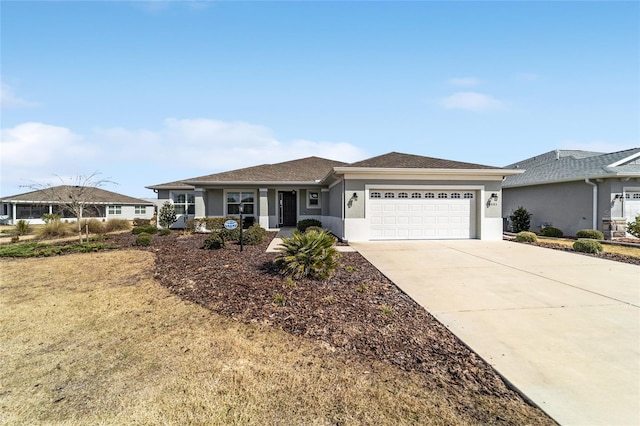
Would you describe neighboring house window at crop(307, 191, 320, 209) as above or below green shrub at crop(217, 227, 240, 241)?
above

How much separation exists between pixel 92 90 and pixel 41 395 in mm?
11497

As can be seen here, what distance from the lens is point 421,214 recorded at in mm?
12586

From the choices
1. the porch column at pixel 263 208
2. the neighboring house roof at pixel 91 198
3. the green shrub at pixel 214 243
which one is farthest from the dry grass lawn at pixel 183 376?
the neighboring house roof at pixel 91 198

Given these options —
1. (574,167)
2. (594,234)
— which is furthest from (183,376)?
(574,167)

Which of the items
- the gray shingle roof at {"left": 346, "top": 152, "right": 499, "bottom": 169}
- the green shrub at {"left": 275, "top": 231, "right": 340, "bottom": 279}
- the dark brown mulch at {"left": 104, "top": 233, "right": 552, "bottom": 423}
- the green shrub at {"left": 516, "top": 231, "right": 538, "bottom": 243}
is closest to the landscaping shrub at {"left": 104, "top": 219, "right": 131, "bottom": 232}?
the dark brown mulch at {"left": 104, "top": 233, "right": 552, "bottom": 423}

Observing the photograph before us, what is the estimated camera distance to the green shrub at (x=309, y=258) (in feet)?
20.5

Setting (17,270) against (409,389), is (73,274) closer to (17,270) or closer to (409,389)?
(17,270)

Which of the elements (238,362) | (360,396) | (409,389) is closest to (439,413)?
(409,389)

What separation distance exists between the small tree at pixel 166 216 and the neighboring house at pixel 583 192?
21.5m

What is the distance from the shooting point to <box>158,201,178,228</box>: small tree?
59.0 ft

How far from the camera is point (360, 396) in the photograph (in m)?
2.59

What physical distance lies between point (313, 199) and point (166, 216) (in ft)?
30.0

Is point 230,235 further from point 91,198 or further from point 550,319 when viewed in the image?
point 91,198

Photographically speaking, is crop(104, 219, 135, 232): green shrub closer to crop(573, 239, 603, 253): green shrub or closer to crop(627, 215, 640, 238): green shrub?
crop(573, 239, 603, 253): green shrub
